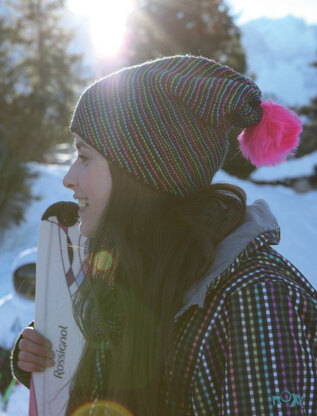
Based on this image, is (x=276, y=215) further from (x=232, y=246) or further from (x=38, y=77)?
(x=38, y=77)

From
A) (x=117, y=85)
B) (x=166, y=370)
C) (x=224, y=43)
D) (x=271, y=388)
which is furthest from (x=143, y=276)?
(x=224, y=43)

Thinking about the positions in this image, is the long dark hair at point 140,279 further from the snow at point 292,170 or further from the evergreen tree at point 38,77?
the evergreen tree at point 38,77

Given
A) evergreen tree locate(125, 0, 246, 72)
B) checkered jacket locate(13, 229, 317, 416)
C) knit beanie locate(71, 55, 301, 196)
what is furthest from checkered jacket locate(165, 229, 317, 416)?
evergreen tree locate(125, 0, 246, 72)

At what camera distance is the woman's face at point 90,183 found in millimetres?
1306

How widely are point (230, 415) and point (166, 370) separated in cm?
22

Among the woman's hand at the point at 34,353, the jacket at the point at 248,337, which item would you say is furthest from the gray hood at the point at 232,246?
the woman's hand at the point at 34,353

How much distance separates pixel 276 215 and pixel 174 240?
3.48 m

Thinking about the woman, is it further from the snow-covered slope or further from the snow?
the snow-covered slope

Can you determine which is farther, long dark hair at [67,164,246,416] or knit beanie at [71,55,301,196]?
knit beanie at [71,55,301,196]

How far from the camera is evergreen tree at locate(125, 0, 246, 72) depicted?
14922 mm

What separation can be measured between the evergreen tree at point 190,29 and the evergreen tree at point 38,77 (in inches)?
118

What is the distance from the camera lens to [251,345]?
0.99 m

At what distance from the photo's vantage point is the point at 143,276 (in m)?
1.28

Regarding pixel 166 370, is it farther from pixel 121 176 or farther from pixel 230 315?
pixel 121 176
